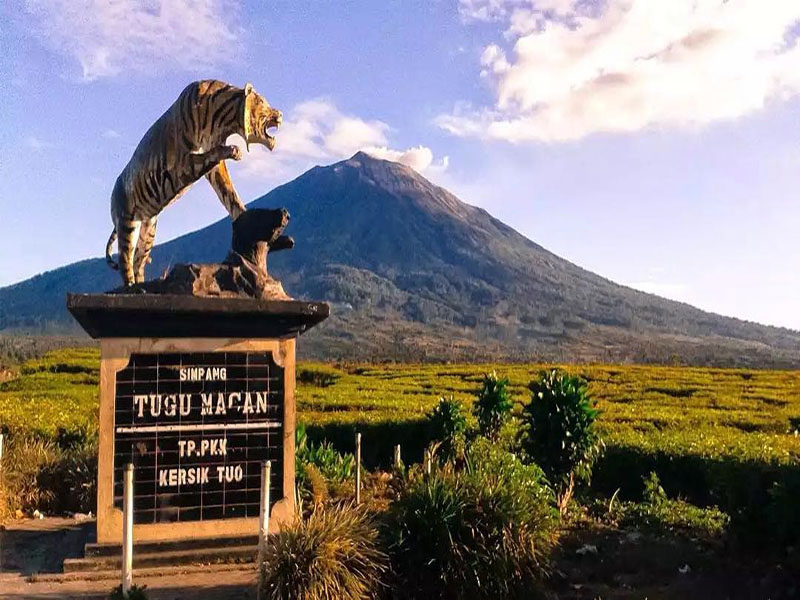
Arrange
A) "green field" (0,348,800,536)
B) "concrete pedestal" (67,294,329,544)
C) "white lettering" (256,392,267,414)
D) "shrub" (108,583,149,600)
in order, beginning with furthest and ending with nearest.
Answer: "green field" (0,348,800,536) → "white lettering" (256,392,267,414) → "concrete pedestal" (67,294,329,544) → "shrub" (108,583,149,600)

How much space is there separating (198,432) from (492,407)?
7875 millimetres

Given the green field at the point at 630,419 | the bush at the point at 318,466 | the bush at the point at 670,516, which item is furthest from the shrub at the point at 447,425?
the bush at the point at 670,516

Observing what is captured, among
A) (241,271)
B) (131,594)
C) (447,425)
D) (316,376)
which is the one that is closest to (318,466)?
(447,425)

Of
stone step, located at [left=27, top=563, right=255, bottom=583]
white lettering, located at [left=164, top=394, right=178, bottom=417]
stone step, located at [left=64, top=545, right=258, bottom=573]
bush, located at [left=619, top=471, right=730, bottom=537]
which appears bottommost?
bush, located at [left=619, top=471, right=730, bottom=537]

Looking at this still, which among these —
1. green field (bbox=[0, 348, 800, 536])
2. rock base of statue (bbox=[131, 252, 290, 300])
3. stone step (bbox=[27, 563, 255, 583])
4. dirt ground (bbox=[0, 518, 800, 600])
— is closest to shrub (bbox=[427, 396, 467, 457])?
green field (bbox=[0, 348, 800, 536])

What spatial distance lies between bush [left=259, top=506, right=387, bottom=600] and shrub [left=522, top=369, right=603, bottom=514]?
440 centimetres

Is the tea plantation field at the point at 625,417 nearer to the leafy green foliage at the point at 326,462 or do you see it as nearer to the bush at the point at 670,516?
the bush at the point at 670,516

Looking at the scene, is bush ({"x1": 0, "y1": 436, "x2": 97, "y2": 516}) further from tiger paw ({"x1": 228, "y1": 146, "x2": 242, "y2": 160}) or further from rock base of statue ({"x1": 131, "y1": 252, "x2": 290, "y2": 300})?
tiger paw ({"x1": 228, "y1": 146, "x2": 242, "y2": 160})

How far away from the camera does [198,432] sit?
6750mm

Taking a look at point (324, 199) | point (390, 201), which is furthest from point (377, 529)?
point (324, 199)

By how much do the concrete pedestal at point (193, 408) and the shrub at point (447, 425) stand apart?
19.5 ft

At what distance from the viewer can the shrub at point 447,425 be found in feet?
41.6

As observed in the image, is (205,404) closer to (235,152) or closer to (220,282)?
(220,282)

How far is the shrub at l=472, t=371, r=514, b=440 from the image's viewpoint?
13680mm
